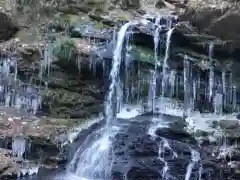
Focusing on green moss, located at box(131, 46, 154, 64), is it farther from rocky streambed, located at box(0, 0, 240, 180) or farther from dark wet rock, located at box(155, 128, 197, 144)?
dark wet rock, located at box(155, 128, 197, 144)

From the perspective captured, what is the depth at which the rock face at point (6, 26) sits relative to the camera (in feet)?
52.1

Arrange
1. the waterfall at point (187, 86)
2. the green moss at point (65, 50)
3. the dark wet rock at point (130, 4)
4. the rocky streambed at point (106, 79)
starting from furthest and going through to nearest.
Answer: the dark wet rock at point (130, 4)
the waterfall at point (187, 86)
the green moss at point (65, 50)
the rocky streambed at point (106, 79)

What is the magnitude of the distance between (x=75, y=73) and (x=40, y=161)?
3.73 metres

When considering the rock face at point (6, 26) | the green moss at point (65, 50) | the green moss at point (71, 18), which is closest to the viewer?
the green moss at point (65, 50)

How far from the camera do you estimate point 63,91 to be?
1479 centimetres

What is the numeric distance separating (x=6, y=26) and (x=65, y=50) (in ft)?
8.57

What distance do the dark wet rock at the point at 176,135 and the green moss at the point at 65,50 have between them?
4.07m

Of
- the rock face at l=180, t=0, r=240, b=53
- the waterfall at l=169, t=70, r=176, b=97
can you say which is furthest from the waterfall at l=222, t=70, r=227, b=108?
the waterfall at l=169, t=70, r=176, b=97

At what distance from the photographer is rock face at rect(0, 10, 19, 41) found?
15.9m

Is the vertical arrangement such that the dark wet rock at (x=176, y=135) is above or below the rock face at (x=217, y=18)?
below

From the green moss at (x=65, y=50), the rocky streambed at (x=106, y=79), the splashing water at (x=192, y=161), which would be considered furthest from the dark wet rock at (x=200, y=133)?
the green moss at (x=65, y=50)

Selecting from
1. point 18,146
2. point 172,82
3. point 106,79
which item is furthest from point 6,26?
point 172,82

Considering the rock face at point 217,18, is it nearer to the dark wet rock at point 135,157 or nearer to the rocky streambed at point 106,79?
the rocky streambed at point 106,79

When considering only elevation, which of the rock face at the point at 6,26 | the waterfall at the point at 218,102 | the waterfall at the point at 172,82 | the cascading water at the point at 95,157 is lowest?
the cascading water at the point at 95,157
